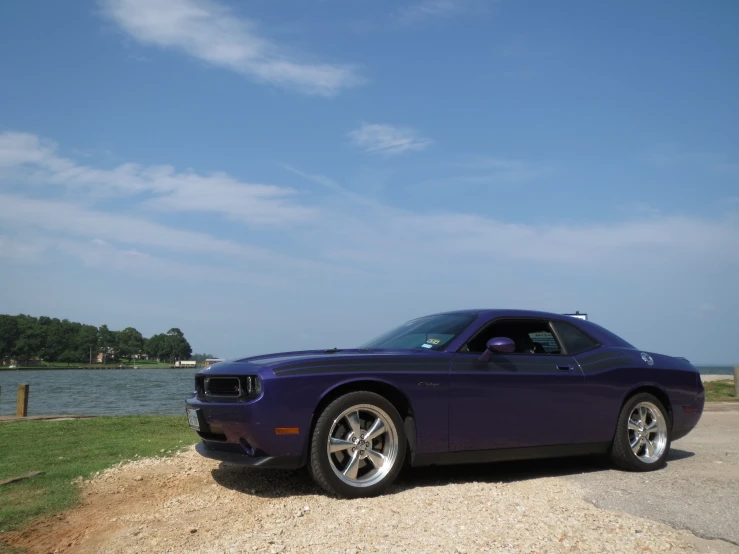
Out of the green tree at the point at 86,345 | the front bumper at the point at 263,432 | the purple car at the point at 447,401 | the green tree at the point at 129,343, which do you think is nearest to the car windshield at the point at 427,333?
the purple car at the point at 447,401

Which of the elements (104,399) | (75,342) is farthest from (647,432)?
(75,342)

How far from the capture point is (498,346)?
546 centimetres

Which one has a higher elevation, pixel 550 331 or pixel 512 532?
pixel 550 331

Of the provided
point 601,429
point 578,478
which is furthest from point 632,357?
point 578,478

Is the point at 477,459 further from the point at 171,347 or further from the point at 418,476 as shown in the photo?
the point at 171,347

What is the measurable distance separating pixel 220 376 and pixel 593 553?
9.56 feet

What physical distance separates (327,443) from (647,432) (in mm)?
3459

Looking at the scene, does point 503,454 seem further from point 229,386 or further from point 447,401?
point 229,386

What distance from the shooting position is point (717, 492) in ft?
17.3

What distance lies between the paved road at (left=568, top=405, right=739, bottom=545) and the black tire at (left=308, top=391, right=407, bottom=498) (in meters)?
1.51

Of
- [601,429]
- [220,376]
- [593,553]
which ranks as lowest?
[593,553]

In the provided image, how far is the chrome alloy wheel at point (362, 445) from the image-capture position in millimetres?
4902

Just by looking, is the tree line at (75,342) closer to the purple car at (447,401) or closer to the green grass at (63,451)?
the green grass at (63,451)

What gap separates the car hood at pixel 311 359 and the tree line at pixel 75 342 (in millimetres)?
133878
